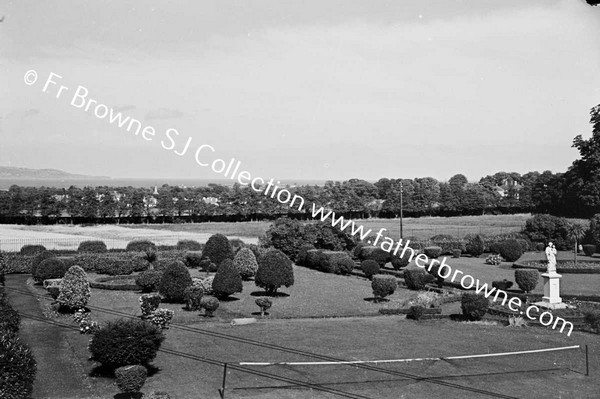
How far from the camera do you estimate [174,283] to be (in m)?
27.0

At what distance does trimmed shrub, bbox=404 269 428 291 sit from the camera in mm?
33594

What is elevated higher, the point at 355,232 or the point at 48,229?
the point at 355,232

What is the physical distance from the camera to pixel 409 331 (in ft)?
74.9

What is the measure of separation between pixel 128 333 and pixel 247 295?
623 inches

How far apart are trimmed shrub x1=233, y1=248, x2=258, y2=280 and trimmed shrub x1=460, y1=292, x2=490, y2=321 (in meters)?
14.2

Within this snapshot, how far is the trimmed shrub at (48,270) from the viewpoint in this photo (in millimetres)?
31062

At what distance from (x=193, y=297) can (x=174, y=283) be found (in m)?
1.91

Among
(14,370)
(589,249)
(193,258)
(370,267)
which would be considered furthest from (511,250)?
(14,370)

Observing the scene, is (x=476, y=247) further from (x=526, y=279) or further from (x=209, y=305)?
(x=209, y=305)

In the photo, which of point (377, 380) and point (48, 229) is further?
point (48, 229)

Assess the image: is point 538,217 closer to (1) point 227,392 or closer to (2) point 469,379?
(2) point 469,379

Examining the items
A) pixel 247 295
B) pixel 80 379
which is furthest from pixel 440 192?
pixel 80 379

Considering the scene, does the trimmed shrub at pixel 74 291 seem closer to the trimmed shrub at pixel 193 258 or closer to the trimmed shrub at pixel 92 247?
the trimmed shrub at pixel 193 258

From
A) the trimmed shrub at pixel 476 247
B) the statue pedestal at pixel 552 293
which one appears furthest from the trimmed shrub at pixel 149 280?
the trimmed shrub at pixel 476 247
